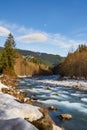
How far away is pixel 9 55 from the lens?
288 feet

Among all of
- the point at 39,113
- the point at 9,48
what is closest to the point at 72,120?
the point at 39,113

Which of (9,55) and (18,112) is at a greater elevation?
(9,55)

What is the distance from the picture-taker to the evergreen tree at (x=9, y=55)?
8425 centimetres

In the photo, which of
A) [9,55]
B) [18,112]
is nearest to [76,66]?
[9,55]

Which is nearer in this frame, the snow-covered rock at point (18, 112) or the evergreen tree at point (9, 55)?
the snow-covered rock at point (18, 112)

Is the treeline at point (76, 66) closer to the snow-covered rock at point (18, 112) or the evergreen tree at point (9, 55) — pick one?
the evergreen tree at point (9, 55)

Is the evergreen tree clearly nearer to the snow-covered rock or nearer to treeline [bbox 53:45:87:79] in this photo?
treeline [bbox 53:45:87:79]

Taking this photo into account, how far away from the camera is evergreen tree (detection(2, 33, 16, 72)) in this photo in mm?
84250

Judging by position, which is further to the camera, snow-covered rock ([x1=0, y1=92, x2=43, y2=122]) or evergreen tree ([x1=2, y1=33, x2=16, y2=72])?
evergreen tree ([x1=2, y1=33, x2=16, y2=72])

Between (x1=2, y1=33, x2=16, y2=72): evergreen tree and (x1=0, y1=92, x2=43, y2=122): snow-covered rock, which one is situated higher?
(x1=2, y1=33, x2=16, y2=72): evergreen tree

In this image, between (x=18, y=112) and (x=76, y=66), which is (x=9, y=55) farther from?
(x=18, y=112)

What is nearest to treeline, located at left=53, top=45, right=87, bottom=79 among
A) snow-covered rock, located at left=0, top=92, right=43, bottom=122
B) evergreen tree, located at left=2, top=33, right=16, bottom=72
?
evergreen tree, located at left=2, top=33, right=16, bottom=72

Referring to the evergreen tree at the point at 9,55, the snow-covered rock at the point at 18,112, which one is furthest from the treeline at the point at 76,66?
A: the snow-covered rock at the point at 18,112

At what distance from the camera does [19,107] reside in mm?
16172
